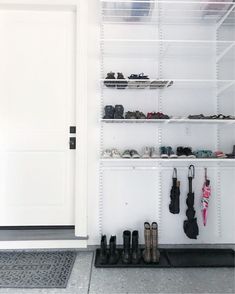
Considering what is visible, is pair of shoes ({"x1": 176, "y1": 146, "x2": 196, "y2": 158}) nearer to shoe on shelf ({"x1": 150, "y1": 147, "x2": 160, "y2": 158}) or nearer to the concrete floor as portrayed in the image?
shoe on shelf ({"x1": 150, "y1": 147, "x2": 160, "y2": 158})

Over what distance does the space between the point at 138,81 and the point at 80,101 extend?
0.52 metres

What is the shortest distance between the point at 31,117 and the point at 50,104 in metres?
0.21

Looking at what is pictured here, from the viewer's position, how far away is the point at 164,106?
2295mm

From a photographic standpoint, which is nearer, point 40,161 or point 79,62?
point 79,62

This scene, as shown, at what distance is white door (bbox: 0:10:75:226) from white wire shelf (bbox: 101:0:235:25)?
52cm

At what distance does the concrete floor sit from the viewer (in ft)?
5.15

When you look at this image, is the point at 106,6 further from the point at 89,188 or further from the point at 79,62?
the point at 89,188

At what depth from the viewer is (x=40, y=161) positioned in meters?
2.38

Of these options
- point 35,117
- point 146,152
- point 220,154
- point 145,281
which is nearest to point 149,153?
point 146,152

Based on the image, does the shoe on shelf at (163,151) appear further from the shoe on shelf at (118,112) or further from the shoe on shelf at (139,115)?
the shoe on shelf at (118,112)

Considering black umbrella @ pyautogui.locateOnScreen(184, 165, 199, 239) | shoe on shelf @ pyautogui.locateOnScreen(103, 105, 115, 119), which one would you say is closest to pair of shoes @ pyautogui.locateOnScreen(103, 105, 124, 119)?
shoe on shelf @ pyautogui.locateOnScreen(103, 105, 115, 119)

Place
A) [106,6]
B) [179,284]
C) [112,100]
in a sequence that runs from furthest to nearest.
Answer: [112,100] → [106,6] → [179,284]

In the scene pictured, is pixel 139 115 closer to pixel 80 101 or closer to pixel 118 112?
pixel 118 112

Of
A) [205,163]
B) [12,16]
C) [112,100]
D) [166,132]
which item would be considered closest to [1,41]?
[12,16]
